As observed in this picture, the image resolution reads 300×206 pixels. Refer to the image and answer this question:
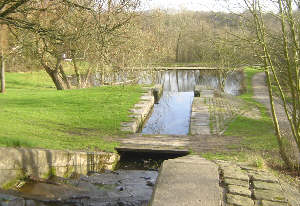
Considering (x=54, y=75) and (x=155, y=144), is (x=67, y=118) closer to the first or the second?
(x=155, y=144)

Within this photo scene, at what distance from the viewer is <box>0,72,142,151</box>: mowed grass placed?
848cm

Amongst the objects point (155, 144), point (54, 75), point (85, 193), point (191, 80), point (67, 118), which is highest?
point (54, 75)

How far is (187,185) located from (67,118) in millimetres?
8459

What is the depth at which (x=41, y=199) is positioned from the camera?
4.41 metres

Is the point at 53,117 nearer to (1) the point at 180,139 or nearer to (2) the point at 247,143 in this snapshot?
(1) the point at 180,139

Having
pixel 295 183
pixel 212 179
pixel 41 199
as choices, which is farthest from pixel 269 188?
pixel 41 199

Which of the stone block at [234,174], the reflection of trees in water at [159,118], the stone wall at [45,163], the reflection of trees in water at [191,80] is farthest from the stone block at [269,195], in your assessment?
the reflection of trees in water at [191,80]

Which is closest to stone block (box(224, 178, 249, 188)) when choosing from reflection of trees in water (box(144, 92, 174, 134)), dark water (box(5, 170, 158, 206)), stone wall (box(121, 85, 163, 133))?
dark water (box(5, 170, 158, 206))

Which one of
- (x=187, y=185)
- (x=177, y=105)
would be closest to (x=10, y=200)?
(x=187, y=185)

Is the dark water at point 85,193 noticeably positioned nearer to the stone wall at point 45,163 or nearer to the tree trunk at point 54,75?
the stone wall at point 45,163

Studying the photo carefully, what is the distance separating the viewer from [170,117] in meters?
15.9

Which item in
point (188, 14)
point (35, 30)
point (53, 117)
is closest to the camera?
point (35, 30)

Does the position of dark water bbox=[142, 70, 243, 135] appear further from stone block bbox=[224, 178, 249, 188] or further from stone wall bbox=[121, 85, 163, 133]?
stone block bbox=[224, 178, 249, 188]

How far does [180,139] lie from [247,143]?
76.7 inches
